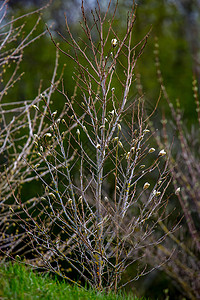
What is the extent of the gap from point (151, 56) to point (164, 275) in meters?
4.09

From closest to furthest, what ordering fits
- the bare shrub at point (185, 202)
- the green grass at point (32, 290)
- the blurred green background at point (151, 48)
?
the green grass at point (32, 290) → the bare shrub at point (185, 202) → the blurred green background at point (151, 48)

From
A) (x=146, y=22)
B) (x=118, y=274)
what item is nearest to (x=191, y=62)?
(x=146, y=22)

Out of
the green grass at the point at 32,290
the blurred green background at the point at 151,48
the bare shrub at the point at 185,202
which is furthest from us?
the blurred green background at the point at 151,48

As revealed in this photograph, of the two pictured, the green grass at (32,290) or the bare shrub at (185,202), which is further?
the bare shrub at (185,202)

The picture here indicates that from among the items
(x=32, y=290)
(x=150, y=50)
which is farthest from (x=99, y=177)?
(x=150, y=50)

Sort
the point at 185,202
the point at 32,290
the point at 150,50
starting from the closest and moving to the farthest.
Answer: the point at 32,290, the point at 185,202, the point at 150,50

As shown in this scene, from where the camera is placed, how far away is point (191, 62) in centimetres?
784

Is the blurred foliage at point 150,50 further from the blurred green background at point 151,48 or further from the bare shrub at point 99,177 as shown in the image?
the bare shrub at point 99,177

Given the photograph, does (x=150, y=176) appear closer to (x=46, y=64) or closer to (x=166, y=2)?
(x=46, y=64)

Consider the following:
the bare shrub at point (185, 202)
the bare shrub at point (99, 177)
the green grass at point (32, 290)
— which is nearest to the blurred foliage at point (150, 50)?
the bare shrub at point (99, 177)

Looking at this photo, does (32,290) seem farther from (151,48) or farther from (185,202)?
(151,48)

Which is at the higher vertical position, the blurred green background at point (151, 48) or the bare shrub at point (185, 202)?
the blurred green background at point (151, 48)

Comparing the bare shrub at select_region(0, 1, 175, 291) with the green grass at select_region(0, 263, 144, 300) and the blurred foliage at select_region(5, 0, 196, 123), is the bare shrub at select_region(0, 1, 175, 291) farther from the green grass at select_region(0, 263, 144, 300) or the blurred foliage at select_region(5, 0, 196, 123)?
the blurred foliage at select_region(5, 0, 196, 123)

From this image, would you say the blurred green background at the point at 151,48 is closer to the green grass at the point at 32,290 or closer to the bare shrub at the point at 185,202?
the bare shrub at the point at 185,202
